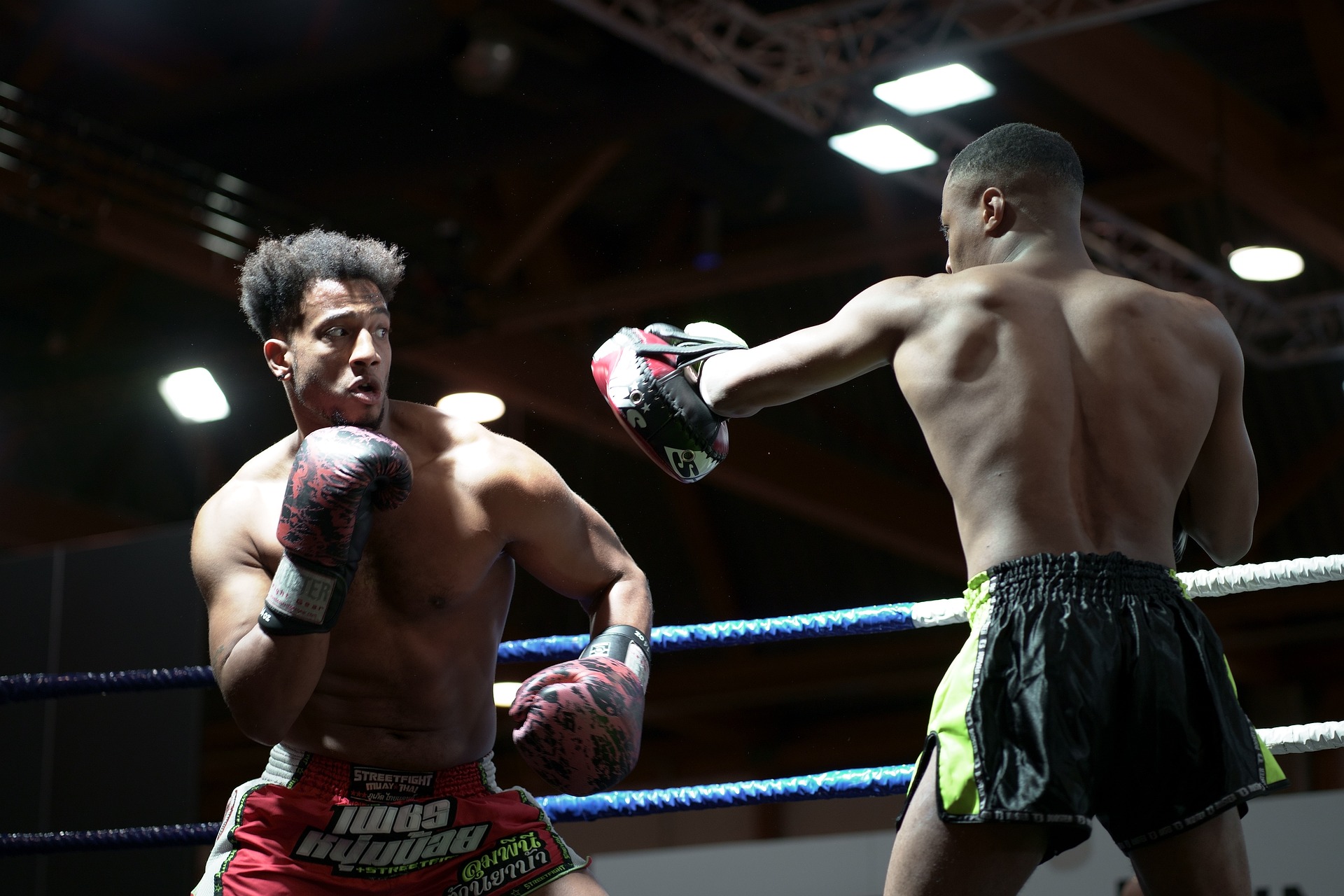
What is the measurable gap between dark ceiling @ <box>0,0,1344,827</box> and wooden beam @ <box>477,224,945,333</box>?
19 millimetres

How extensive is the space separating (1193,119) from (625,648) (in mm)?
4962

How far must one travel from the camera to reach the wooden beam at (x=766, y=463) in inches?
303

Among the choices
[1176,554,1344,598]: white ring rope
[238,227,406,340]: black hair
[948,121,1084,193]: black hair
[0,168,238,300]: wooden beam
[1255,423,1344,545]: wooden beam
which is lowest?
[1176,554,1344,598]: white ring rope

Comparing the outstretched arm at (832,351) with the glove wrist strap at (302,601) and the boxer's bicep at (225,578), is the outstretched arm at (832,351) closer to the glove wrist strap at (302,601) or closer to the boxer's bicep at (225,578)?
the glove wrist strap at (302,601)

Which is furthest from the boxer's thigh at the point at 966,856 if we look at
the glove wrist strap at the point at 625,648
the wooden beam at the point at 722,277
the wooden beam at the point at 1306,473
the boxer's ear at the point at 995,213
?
the wooden beam at the point at 1306,473

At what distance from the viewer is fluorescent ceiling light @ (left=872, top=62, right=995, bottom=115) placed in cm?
520

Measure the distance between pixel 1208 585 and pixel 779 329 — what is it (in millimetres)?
7276

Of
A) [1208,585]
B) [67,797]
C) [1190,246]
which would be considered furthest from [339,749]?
[1190,246]

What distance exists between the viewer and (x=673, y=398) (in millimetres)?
2092

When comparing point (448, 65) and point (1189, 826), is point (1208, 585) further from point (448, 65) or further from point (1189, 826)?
point (448, 65)

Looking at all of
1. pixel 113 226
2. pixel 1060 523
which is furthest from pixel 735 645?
pixel 113 226

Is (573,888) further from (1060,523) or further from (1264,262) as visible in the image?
(1264,262)

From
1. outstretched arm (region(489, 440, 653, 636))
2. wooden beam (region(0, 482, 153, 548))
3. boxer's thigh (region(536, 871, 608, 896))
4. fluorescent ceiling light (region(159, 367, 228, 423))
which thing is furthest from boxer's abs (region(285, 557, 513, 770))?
wooden beam (region(0, 482, 153, 548))

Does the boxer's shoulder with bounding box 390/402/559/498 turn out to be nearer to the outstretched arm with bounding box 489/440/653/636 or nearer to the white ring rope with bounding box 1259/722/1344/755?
the outstretched arm with bounding box 489/440/653/636
